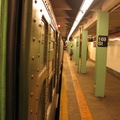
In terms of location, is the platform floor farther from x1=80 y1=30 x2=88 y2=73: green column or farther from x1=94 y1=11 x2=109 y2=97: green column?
x1=80 y1=30 x2=88 y2=73: green column

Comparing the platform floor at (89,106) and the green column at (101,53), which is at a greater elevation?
the green column at (101,53)

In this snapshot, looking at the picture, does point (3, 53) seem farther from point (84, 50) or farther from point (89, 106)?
point (84, 50)

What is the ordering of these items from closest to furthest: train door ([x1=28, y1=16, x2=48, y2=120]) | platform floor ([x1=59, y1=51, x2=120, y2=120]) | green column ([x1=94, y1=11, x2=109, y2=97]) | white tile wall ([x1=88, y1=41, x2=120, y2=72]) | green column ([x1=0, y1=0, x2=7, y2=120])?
1. green column ([x1=0, y1=0, x2=7, y2=120])
2. train door ([x1=28, y1=16, x2=48, y2=120])
3. platform floor ([x1=59, y1=51, x2=120, y2=120])
4. green column ([x1=94, y1=11, x2=109, y2=97])
5. white tile wall ([x1=88, y1=41, x2=120, y2=72])

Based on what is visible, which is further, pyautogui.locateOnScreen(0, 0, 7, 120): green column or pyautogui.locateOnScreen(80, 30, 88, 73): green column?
pyautogui.locateOnScreen(80, 30, 88, 73): green column

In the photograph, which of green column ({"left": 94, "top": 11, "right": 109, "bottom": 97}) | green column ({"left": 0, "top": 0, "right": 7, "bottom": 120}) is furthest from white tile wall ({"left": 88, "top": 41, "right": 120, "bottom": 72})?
green column ({"left": 0, "top": 0, "right": 7, "bottom": 120})

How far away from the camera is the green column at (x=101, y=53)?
14.8 ft

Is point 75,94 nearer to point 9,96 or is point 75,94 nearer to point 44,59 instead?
point 44,59

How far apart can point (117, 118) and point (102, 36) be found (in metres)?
2.52

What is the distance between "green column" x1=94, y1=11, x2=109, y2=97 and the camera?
452cm

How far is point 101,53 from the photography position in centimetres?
468

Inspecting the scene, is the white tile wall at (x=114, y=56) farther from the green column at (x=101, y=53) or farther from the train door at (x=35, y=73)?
the train door at (x=35, y=73)

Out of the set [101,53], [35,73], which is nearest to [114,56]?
[101,53]

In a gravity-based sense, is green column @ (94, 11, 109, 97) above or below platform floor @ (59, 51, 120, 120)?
above

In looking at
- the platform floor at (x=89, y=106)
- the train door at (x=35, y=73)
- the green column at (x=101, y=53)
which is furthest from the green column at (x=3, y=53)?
the green column at (x=101, y=53)
